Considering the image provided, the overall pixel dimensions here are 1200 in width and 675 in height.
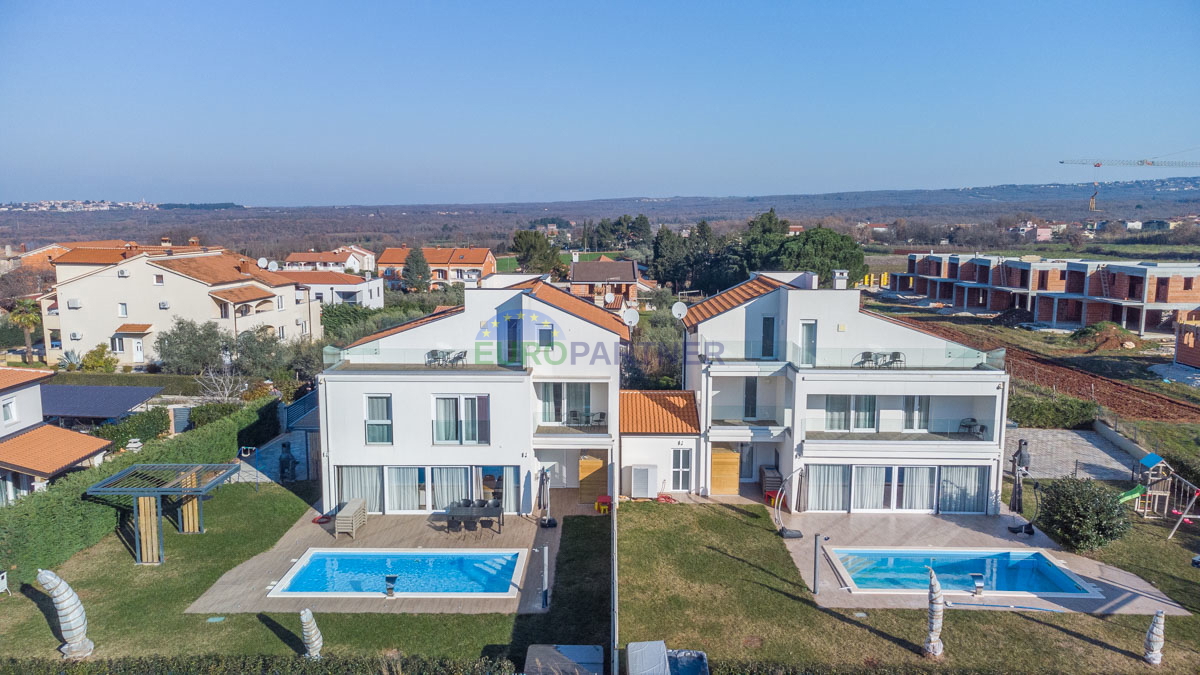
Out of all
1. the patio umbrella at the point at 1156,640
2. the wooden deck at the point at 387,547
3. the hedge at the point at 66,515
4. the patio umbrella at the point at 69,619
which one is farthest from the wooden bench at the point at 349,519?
the patio umbrella at the point at 1156,640

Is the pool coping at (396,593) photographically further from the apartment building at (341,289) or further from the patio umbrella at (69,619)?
the apartment building at (341,289)

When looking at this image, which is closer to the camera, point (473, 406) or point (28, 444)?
point (473, 406)

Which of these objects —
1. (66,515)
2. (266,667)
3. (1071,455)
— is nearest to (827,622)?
(266,667)

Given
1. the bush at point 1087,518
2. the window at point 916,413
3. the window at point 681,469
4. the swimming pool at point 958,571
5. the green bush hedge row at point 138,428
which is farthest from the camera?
the green bush hedge row at point 138,428

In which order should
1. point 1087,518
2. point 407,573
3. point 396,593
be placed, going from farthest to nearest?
A: point 1087,518 → point 407,573 → point 396,593

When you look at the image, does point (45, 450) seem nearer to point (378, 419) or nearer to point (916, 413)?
point (378, 419)

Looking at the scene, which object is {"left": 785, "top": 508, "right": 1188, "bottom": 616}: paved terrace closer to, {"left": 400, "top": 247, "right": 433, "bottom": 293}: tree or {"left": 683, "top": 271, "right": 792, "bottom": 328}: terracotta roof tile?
{"left": 683, "top": 271, "right": 792, "bottom": 328}: terracotta roof tile

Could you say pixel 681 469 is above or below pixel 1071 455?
above
